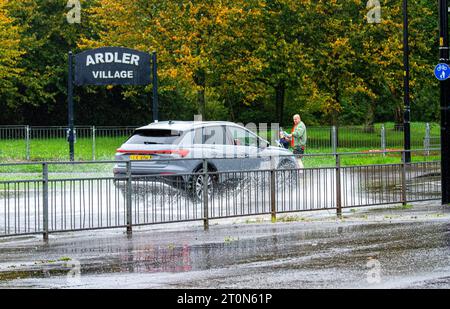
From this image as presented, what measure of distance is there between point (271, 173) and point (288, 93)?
44519 mm

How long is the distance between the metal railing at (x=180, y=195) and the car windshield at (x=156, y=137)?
13.0ft

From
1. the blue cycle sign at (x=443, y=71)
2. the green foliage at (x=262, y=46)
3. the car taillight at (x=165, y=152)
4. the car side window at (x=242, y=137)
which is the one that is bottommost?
the car taillight at (x=165, y=152)

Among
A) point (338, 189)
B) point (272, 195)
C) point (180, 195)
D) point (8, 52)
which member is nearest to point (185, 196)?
point (180, 195)

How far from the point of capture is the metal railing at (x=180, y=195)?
1518cm

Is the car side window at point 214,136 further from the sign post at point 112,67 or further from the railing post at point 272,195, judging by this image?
the sign post at point 112,67

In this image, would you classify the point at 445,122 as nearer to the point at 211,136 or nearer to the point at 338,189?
the point at 338,189

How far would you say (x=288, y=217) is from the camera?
716 inches

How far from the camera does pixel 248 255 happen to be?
12789 millimetres

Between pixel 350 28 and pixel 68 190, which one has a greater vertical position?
pixel 350 28

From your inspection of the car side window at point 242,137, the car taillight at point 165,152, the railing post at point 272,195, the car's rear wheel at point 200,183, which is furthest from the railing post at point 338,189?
the car side window at point 242,137

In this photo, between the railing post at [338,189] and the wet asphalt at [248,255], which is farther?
the railing post at [338,189]

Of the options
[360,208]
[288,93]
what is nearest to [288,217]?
[360,208]

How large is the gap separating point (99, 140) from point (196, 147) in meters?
19.8
